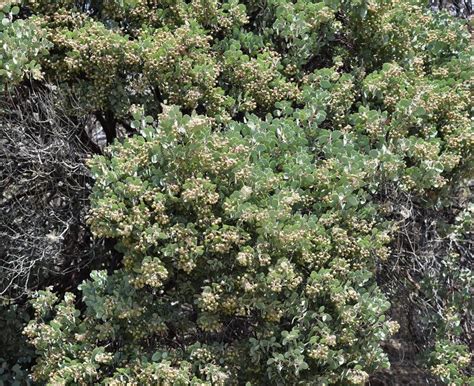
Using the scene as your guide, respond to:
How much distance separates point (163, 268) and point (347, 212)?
115 centimetres

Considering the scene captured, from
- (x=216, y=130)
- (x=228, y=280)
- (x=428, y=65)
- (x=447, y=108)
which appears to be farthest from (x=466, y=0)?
(x=228, y=280)

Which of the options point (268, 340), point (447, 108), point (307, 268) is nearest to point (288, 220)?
point (307, 268)

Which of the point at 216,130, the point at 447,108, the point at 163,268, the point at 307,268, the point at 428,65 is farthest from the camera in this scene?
the point at 428,65

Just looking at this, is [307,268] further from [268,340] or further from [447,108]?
[447,108]

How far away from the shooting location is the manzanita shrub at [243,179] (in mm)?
4566

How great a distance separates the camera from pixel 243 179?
15.2 feet

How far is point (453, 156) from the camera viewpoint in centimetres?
529

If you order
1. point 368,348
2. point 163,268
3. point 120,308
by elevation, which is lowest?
point 368,348

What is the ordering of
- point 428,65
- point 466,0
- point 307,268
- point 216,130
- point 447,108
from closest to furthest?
point 307,268 < point 216,130 < point 447,108 < point 428,65 < point 466,0

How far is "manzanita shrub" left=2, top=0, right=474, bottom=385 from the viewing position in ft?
15.0

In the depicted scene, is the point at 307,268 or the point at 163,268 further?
the point at 307,268

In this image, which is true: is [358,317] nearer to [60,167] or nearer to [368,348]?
[368,348]

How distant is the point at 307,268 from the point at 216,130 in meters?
1.05

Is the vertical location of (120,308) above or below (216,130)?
below
